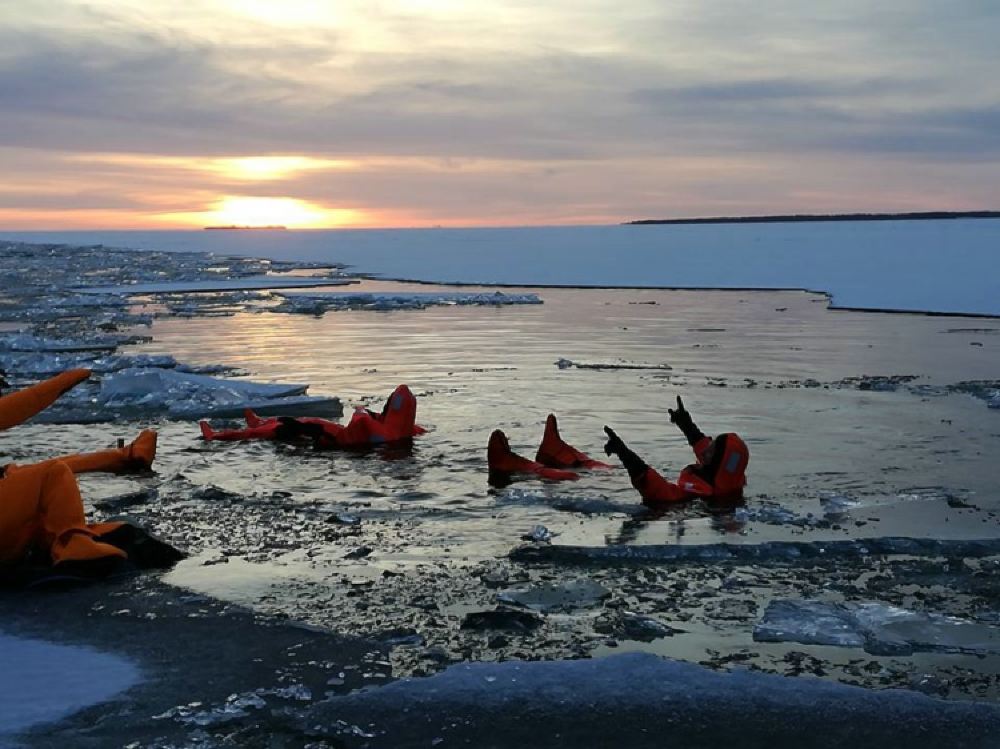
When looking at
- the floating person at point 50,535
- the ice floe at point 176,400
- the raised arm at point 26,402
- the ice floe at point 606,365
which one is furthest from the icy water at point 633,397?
the raised arm at point 26,402

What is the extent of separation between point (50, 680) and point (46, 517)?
1459 mm

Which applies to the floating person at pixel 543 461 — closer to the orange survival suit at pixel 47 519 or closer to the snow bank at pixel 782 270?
the orange survival suit at pixel 47 519

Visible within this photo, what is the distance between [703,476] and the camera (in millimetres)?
Answer: 8180

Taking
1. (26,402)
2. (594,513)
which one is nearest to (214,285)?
(594,513)

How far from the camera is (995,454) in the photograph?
964 centimetres

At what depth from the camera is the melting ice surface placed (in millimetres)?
4352

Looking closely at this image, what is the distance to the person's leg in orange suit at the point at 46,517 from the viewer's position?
5867 millimetres

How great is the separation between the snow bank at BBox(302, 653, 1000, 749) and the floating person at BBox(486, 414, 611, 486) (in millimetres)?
3949

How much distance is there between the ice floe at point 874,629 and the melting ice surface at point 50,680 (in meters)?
2.96

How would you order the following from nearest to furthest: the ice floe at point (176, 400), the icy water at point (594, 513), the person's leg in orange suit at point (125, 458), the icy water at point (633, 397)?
the icy water at point (594, 513), the icy water at point (633, 397), the person's leg in orange suit at point (125, 458), the ice floe at point (176, 400)

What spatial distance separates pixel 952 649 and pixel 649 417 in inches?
266

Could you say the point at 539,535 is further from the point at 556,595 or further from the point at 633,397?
the point at 633,397

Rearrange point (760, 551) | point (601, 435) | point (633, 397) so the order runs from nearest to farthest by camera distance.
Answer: point (760, 551) → point (601, 435) → point (633, 397)

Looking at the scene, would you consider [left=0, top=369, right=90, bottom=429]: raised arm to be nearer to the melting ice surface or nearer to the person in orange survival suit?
the melting ice surface
